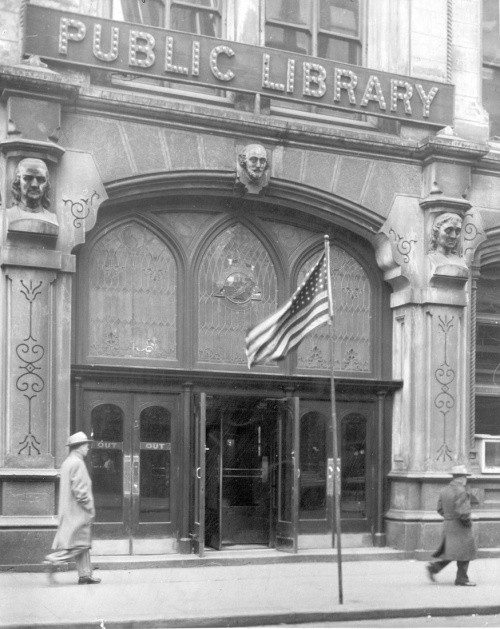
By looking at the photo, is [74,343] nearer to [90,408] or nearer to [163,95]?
[90,408]

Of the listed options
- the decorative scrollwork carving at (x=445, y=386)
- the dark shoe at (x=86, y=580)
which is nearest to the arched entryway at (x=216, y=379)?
the decorative scrollwork carving at (x=445, y=386)

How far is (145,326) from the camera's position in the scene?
15.0 m

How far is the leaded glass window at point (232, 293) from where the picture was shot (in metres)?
15.4

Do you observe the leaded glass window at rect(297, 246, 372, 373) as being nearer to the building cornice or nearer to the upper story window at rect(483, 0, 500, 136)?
the building cornice

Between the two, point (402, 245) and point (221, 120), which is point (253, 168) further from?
point (402, 245)

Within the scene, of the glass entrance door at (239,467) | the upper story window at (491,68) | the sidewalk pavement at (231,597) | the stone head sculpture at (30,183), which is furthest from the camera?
the upper story window at (491,68)

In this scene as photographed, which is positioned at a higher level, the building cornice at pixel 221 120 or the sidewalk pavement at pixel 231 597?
the building cornice at pixel 221 120

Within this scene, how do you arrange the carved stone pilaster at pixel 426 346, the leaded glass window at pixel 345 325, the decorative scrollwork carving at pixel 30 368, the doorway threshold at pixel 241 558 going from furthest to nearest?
the leaded glass window at pixel 345 325, the carved stone pilaster at pixel 426 346, the doorway threshold at pixel 241 558, the decorative scrollwork carving at pixel 30 368

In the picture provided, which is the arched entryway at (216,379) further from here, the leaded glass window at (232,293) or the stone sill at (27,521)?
the stone sill at (27,521)

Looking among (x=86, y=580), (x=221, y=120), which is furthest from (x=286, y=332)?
(x=221, y=120)

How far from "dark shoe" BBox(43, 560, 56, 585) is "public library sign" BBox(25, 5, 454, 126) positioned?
21.1 ft

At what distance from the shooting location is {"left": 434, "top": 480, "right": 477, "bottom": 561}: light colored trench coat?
1264 centimetres

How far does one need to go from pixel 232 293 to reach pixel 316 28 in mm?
4335

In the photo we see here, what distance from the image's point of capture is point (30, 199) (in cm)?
1362
